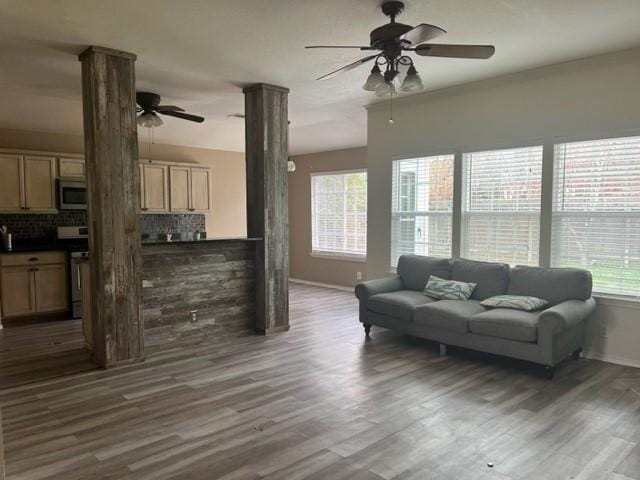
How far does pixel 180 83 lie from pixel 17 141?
10.1 ft

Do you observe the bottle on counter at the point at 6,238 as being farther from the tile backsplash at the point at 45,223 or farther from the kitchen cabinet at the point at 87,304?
the kitchen cabinet at the point at 87,304

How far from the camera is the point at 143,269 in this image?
4.43m

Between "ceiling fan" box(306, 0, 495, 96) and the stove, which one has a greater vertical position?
"ceiling fan" box(306, 0, 495, 96)

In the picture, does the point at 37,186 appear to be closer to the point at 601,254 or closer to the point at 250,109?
the point at 250,109

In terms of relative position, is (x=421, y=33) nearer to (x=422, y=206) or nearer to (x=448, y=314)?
(x=448, y=314)

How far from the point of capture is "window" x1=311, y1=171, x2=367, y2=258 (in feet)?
26.4

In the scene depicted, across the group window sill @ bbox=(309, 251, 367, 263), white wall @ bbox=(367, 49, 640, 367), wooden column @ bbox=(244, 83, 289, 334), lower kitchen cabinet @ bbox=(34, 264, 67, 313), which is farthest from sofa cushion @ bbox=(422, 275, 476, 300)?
lower kitchen cabinet @ bbox=(34, 264, 67, 313)

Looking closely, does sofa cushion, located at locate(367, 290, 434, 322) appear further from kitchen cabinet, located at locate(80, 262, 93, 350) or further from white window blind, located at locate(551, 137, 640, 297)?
kitchen cabinet, located at locate(80, 262, 93, 350)

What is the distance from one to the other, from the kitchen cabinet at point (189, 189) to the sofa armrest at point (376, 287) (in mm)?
3983

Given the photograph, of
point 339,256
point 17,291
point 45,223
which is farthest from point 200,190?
point 17,291

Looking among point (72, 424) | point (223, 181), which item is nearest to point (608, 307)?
point (72, 424)

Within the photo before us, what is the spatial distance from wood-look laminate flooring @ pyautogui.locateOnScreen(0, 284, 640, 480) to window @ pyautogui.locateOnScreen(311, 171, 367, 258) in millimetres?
3778

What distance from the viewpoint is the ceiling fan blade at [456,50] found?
313cm

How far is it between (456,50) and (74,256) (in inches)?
214
